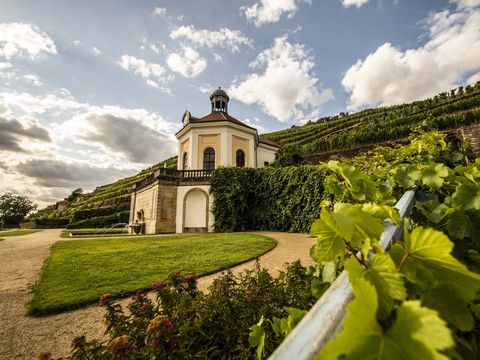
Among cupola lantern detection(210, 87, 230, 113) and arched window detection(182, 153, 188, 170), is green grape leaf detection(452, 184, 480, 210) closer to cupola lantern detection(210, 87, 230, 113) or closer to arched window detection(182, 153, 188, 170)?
arched window detection(182, 153, 188, 170)

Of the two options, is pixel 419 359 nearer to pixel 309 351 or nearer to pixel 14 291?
pixel 309 351

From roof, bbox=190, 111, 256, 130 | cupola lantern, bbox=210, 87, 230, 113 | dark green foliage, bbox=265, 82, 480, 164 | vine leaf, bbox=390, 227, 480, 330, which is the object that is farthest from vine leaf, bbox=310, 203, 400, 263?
cupola lantern, bbox=210, 87, 230, 113

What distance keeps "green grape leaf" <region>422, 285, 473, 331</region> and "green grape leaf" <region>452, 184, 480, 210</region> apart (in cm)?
74

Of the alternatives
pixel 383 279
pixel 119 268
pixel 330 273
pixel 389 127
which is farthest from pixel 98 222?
pixel 389 127

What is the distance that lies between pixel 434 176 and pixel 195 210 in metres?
18.7

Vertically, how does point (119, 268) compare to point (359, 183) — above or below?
below

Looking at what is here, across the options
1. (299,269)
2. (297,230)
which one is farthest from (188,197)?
(299,269)

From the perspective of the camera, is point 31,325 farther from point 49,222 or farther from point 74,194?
point 74,194

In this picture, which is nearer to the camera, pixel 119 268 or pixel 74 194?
pixel 119 268

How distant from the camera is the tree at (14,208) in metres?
48.2

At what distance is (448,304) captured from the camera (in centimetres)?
45

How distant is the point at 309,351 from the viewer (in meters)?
0.36

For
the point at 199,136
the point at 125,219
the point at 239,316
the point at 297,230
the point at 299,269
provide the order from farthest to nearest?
the point at 125,219, the point at 199,136, the point at 297,230, the point at 299,269, the point at 239,316

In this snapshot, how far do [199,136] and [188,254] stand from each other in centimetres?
1617
